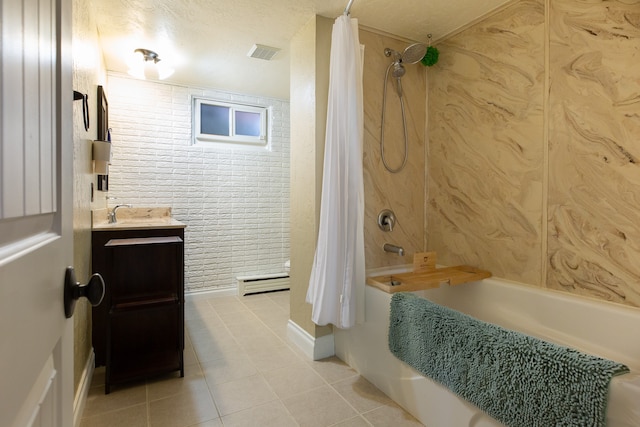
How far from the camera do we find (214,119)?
12.3 feet

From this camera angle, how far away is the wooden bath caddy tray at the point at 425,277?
196cm

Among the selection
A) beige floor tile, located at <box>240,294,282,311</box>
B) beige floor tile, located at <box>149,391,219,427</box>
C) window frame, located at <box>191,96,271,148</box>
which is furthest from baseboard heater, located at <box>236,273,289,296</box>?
beige floor tile, located at <box>149,391,219,427</box>

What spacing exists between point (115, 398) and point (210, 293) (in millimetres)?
1871

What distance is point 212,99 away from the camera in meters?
3.68

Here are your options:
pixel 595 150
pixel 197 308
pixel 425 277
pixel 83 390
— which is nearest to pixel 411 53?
pixel 595 150

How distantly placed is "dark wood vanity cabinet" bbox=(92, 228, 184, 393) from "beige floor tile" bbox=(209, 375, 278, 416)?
1.12 ft

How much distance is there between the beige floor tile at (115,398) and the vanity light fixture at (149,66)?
99.4 inches

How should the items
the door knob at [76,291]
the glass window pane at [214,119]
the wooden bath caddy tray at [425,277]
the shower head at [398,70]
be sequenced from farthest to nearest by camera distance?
the glass window pane at [214,119]
the shower head at [398,70]
the wooden bath caddy tray at [425,277]
the door knob at [76,291]

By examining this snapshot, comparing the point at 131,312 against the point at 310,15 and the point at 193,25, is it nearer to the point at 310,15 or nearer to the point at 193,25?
the point at 193,25

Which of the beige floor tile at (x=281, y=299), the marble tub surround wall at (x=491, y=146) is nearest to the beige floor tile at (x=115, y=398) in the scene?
the beige floor tile at (x=281, y=299)

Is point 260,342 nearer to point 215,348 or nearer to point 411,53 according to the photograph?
point 215,348

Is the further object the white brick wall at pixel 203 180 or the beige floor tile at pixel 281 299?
the beige floor tile at pixel 281 299

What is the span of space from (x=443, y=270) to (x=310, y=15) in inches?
79.9

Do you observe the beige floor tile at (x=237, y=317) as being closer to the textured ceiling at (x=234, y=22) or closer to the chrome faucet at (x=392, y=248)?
the chrome faucet at (x=392, y=248)
